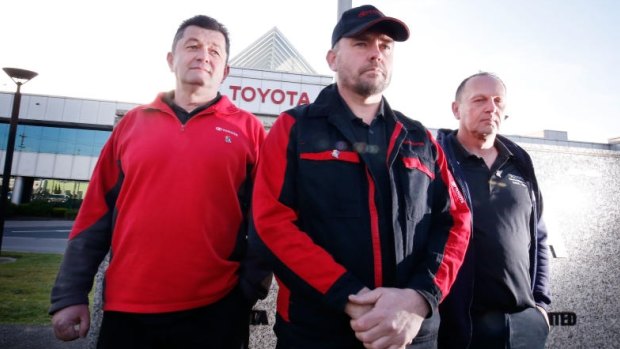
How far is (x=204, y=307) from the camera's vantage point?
5.34 ft

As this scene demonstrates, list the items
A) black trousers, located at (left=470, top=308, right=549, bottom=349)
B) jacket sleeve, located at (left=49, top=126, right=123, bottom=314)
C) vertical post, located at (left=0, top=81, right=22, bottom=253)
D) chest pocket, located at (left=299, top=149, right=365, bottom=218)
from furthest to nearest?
vertical post, located at (left=0, top=81, right=22, bottom=253)
black trousers, located at (left=470, top=308, right=549, bottom=349)
jacket sleeve, located at (left=49, top=126, right=123, bottom=314)
chest pocket, located at (left=299, top=149, right=365, bottom=218)

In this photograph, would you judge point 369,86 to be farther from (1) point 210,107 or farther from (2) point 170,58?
(2) point 170,58

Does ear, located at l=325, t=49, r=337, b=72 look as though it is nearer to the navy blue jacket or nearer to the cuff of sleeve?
the navy blue jacket

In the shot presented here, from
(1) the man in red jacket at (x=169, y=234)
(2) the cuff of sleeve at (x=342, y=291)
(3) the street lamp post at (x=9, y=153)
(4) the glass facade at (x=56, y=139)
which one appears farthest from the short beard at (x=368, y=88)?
(4) the glass facade at (x=56, y=139)

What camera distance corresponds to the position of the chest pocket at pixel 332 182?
1.40m

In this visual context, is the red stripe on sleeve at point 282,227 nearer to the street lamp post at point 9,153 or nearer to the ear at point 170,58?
the ear at point 170,58

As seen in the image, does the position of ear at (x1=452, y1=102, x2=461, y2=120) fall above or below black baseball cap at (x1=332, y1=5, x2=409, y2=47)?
below

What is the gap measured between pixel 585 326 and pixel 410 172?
2.18 metres

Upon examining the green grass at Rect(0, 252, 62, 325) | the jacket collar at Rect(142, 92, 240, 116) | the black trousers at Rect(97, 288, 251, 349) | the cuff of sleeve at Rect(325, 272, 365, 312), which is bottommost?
the green grass at Rect(0, 252, 62, 325)

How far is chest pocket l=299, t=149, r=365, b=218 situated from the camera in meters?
1.40

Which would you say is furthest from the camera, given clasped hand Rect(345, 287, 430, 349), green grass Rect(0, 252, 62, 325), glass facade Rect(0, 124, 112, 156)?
glass facade Rect(0, 124, 112, 156)

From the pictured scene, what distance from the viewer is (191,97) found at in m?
1.93

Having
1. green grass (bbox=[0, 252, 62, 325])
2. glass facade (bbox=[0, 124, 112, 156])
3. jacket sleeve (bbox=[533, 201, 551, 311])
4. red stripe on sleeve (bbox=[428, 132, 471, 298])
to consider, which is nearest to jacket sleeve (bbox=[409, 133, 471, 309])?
red stripe on sleeve (bbox=[428, 132, 471, 298])

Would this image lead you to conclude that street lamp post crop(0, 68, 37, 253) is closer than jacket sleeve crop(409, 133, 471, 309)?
No
